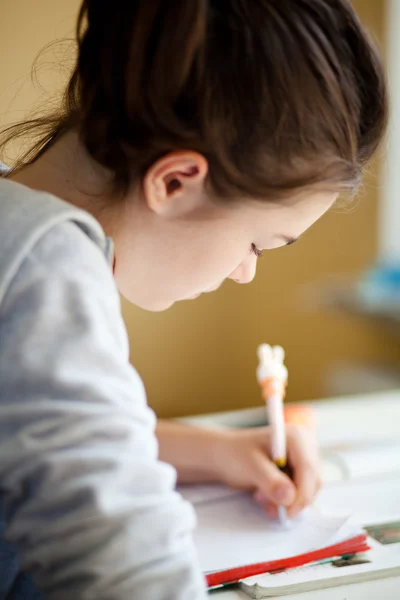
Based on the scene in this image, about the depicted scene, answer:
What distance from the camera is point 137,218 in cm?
53

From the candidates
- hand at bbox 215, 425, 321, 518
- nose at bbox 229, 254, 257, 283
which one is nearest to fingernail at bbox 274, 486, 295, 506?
hand at bbox 215, 425, 321, 518

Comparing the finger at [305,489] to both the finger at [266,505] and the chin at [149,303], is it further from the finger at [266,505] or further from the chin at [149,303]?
the chin at [149,303]

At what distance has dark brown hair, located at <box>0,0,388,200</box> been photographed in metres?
0.45

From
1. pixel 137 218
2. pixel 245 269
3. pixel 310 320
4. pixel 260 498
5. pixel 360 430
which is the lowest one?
pixel 310 320

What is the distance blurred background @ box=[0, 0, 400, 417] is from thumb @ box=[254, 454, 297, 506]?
3.40 feet

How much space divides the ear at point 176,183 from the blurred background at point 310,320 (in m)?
1.19

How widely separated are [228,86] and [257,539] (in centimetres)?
38

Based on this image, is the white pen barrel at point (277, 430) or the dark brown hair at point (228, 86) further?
the white pen barrel at point (277, 430)

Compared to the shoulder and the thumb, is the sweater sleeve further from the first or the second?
the thumb

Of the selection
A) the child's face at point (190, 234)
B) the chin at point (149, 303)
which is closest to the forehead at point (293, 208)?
the child's face at point (190, 234)

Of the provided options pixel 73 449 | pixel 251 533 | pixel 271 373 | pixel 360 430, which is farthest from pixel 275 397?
pixel 73 449

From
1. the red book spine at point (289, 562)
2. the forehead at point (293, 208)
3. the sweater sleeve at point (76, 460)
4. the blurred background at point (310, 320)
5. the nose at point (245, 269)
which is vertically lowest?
the blurred background at point (310, 320)

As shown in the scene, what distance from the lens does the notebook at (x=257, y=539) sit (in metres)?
0.57

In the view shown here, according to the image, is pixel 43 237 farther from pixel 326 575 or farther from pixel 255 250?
pixel 326 575
